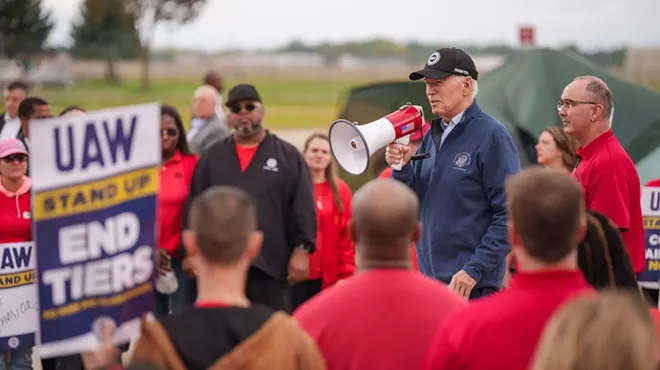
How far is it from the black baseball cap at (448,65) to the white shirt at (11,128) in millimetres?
4674

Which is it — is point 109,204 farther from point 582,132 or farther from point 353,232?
point 582,132

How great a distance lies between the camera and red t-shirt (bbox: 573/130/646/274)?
586cm

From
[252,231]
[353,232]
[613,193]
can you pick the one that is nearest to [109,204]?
[252,231]

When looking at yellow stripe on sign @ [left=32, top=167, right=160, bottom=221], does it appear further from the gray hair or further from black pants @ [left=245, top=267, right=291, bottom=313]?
→ the gray hair

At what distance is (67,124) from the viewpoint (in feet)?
11.5

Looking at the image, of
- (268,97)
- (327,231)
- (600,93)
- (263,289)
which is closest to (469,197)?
(600,93)

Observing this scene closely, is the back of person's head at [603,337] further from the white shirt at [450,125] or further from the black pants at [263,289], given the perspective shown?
the black pants at [263,289]

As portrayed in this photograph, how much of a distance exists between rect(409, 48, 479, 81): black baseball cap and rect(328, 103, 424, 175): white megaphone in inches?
12.4

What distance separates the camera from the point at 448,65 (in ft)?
20.1

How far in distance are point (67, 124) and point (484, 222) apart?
310cm

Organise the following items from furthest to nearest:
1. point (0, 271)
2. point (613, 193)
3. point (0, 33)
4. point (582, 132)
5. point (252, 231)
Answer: point (0, 33) < point (0, 271) < point (582, 132) < point (613, 193) < point (252, 231)

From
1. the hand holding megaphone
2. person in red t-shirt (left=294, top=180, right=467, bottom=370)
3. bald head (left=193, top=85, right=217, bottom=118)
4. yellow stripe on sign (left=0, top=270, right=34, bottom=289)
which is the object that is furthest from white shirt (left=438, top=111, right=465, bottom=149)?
bald head (left=193, top=85, right=217, bottom=118)

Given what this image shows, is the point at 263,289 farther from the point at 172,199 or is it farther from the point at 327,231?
the point at 327,231

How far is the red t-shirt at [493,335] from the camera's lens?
129 inches
